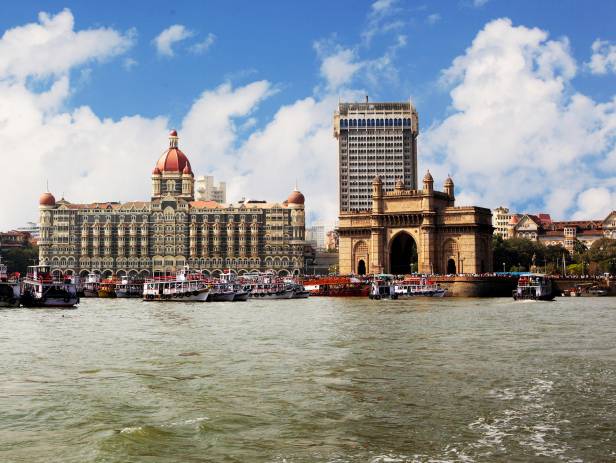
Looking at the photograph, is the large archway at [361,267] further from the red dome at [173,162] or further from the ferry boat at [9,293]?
the ferry boat at [9,293]

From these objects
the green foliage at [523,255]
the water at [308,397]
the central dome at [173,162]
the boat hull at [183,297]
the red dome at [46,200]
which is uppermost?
the central dome at [173,162]

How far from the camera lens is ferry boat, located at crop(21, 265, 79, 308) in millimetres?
77188

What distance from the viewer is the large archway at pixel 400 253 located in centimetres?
13325

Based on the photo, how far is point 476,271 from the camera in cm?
12525

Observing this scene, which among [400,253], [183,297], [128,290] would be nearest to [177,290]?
[183,297]

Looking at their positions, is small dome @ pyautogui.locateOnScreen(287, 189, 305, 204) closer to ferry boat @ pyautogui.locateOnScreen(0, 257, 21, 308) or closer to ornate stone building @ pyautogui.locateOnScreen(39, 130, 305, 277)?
ornate stone building @ pyautogui.locateOnScreen(39, 130, 305, 277)

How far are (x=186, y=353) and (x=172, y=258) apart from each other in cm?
12748

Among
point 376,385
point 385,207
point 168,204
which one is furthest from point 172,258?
point 376,385

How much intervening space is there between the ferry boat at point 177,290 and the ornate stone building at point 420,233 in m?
41.7

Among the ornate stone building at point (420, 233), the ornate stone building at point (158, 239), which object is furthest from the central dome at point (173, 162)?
the ornate stone building at point (420, 233)

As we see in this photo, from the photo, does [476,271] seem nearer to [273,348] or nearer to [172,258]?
[172,258]

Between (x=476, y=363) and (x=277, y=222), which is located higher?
(x=277, y=222)

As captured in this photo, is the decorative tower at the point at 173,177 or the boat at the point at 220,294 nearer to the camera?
the boat at the point at 220,294

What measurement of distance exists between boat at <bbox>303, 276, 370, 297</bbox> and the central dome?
57.9 m
